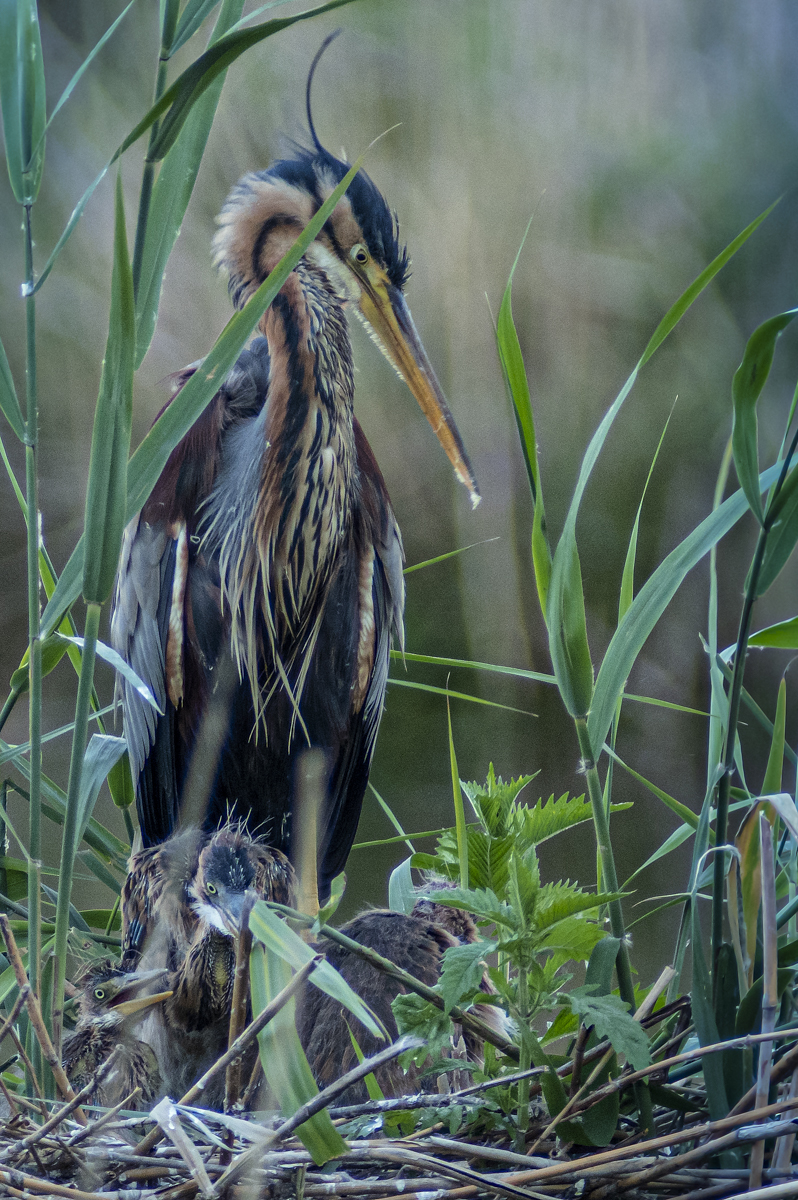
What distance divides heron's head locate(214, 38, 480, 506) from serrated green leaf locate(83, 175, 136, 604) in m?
0.46

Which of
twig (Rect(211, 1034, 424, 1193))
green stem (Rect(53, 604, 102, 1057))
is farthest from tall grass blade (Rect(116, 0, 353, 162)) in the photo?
twig (Rect(211, 1034, 424, 1193))

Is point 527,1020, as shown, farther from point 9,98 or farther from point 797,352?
point 797,352

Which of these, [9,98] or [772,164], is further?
[772,164]

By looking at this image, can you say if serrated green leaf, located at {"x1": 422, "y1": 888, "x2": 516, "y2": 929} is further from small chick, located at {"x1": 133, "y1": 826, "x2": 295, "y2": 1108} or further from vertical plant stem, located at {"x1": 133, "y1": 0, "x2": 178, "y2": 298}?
vertical plant stem, located at {"x1": 133, "y1": 0, "x2": 178, "y2": 298}

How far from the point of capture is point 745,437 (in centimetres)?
51

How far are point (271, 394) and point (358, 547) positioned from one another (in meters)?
0.20

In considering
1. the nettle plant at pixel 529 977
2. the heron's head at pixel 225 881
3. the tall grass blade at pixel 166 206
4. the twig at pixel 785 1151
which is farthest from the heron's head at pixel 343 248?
the twig at pixel 785 1151

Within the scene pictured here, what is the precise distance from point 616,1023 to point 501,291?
2.93 ft

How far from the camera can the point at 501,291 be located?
3.71ft

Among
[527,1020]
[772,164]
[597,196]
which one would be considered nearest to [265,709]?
[527,1020]

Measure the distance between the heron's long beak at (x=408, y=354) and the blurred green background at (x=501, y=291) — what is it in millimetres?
71

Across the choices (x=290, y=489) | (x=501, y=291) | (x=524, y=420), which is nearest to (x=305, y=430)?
(x=290, y=489)

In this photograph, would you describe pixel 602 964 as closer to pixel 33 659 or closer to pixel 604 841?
pixel 604 841

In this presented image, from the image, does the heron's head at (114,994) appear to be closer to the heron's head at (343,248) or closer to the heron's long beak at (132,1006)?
the heron's long beak at (132,1006)
